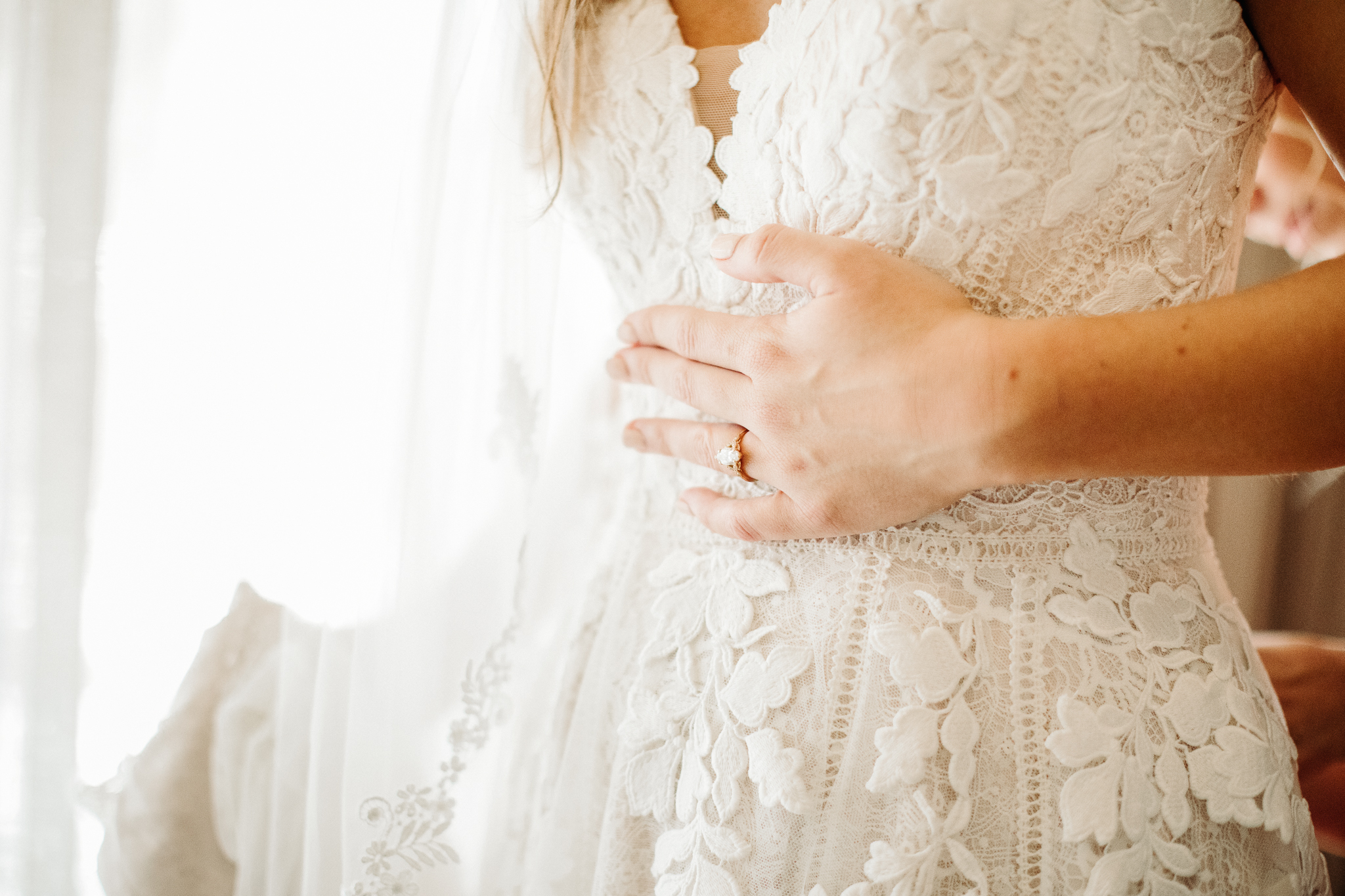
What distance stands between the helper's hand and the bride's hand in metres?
0.70

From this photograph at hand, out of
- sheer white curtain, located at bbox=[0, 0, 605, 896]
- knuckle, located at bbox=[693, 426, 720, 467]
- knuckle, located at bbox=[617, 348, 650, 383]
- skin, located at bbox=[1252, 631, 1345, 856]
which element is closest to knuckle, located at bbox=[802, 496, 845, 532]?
knuckle, located at bbox=[693, 426, 720, 467]

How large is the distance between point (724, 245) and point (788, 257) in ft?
0.21

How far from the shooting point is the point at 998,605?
541 millimetres

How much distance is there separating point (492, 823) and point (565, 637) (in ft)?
0.63

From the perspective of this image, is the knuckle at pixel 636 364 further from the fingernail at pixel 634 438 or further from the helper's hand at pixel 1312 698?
the helper's hand at pixel 1312 698

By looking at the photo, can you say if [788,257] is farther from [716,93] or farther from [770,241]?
[716,93]

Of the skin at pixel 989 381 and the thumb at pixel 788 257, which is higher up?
the thumb at pixel 788 257

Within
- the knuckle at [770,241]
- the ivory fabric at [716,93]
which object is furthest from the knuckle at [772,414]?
the ivory fabric at [716,93]

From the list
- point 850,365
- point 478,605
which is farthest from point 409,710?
point 850,365

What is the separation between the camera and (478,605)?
75cm

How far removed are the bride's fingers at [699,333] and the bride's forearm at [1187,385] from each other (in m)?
0.19

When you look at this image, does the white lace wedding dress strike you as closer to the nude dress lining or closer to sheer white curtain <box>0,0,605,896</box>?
the nude dress lining

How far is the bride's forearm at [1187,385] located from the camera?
44 cm

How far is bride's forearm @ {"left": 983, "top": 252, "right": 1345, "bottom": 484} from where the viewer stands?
44cm
